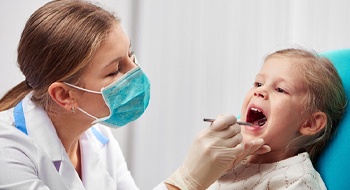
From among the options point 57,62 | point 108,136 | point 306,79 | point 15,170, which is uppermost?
point 57,62

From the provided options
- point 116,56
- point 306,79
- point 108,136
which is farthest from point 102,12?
point 306,79

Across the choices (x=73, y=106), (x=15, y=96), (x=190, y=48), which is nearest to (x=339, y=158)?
(x=73, y=106)

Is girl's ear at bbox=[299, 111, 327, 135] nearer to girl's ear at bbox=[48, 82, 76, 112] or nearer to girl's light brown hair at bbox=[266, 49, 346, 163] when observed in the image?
girl's light brown hair at bbox=[266, 49, 346, 163]

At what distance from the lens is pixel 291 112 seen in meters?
1.77

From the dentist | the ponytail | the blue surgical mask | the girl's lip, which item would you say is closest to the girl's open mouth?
the girl's lip

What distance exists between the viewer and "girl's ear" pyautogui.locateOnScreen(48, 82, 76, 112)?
1807 millimetres

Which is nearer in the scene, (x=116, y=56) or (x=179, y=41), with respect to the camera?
(x=116, y=56)

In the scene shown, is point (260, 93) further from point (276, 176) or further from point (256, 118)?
point (276, 176)

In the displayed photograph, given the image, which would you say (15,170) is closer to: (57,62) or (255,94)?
(57,62)

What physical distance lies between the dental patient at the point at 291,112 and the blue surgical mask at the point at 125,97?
14.2 inches

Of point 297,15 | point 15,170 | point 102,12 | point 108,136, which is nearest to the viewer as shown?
point 15,170

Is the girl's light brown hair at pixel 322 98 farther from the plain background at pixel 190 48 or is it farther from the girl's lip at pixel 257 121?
the plain background at pixel 190 48

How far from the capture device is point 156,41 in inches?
123

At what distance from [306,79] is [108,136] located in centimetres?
82
